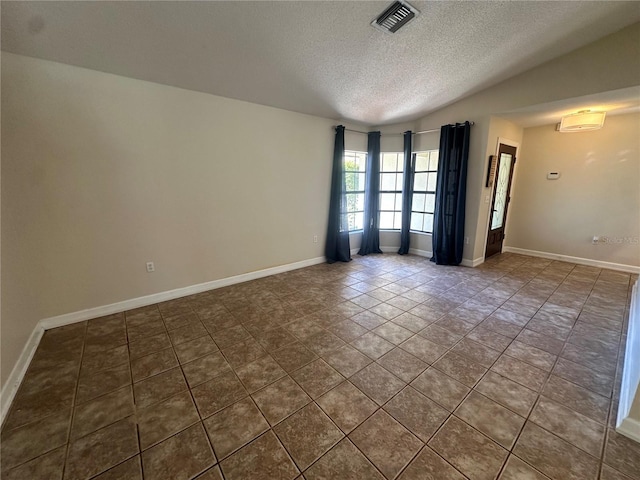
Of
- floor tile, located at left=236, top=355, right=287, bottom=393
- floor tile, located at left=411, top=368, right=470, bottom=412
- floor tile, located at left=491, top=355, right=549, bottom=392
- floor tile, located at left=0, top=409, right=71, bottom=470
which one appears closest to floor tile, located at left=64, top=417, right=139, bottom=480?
floor tile, located at left=0, top=409, right=71, bottom=470

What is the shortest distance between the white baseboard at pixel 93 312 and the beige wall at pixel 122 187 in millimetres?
63

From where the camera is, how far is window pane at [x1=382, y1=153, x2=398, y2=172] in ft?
16.9

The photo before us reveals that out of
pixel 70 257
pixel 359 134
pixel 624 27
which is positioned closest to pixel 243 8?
pixel 70 257

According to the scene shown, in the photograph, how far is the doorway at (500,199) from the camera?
4639 mm

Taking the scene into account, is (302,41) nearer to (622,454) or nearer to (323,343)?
(323,343)

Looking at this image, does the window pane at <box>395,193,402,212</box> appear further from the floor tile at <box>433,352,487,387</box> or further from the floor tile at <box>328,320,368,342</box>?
the floor tile at <box>433,352,487,387</box>

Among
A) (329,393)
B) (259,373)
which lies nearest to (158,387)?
(259,373)

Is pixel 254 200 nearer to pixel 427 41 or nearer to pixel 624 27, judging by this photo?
pixel 427 41

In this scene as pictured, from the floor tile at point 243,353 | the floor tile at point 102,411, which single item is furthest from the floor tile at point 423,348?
the floor tile at point 102,411

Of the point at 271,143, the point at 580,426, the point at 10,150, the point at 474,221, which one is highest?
the point at 271,143

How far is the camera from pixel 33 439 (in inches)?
55.8

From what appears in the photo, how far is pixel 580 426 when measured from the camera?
153 cm

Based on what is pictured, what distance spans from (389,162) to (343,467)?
16.2 feet

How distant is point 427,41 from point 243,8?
5.97ft
